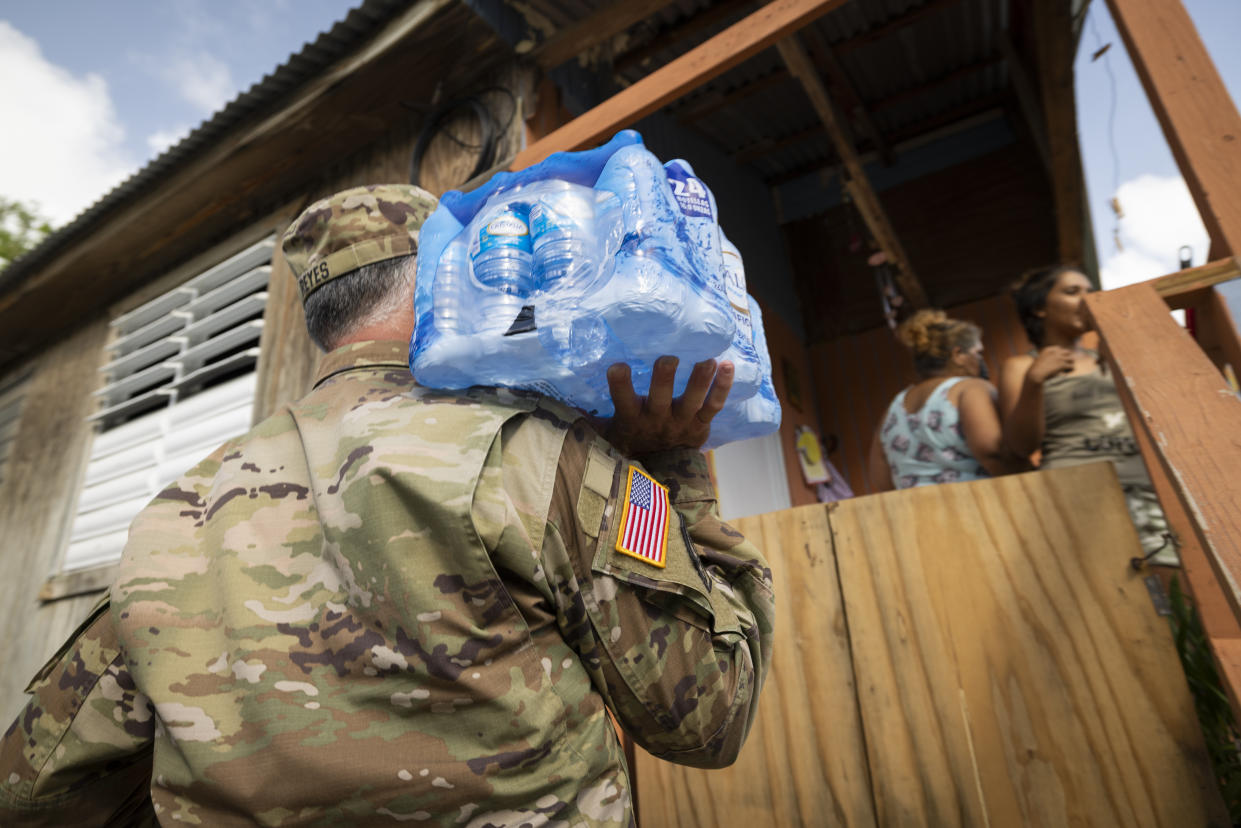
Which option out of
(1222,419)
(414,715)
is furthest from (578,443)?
(1222,419)

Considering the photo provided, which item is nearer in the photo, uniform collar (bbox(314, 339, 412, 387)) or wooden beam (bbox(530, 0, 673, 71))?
uniform collar (bbox(314, 339, 412, 387))

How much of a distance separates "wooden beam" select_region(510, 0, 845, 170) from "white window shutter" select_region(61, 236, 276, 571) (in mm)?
2278

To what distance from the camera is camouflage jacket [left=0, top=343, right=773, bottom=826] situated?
2.81 feet

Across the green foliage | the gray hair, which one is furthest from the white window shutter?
the green foliage

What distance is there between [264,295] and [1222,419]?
158 inches

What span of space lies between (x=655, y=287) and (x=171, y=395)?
4027 millimetres

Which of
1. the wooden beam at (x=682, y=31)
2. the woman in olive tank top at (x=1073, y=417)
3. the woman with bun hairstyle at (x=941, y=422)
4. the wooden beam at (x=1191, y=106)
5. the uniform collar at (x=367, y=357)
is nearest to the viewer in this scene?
the uniform collar at (x=367, y=357)

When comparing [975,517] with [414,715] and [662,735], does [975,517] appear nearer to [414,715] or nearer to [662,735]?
[662,735]

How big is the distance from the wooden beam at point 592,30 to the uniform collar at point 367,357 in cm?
225

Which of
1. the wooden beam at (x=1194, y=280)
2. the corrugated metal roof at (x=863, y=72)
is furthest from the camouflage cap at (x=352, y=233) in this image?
the corrugated metal roof at (x=863, y=72)

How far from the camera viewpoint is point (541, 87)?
3.03 meters

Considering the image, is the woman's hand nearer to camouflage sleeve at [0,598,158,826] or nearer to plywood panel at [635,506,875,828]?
plywood panel at [635,506,875,828]

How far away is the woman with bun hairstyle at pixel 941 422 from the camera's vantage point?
238 centimetres

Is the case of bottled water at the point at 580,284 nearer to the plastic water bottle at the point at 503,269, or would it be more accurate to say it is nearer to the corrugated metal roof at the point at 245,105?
the plastic water bottle at the point at 503,269
